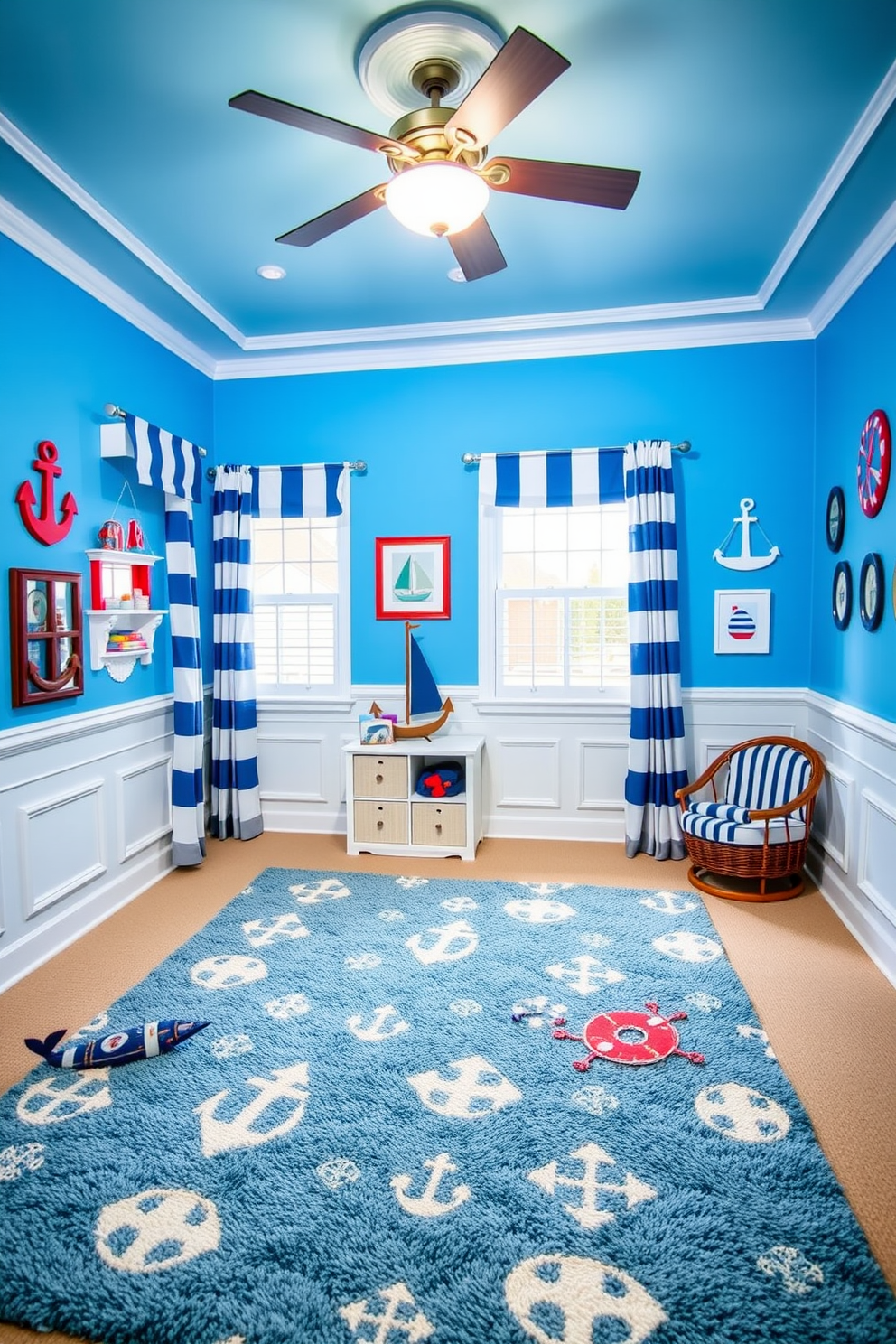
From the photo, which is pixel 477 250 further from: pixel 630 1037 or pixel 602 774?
pixel 602 774

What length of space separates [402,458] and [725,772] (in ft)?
8.30

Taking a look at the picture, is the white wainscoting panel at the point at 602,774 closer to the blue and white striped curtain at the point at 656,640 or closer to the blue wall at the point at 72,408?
the blue and white striped curtain at the point at 656,640

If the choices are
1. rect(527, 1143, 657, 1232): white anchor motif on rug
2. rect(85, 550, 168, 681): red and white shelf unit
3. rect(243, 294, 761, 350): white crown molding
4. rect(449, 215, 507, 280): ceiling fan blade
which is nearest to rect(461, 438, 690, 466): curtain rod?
rect(243, 294, 761, 350): white crown molding

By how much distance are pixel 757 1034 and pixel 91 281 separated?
3.87m

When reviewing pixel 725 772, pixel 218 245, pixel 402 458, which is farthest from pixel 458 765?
pixel 218 245

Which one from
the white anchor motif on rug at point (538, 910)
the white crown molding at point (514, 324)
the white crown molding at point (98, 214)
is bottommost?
the white anchor motif on rug at point (538, 910)

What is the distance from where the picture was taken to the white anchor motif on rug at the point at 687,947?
115 inches

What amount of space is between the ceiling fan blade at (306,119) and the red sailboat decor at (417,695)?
2.53 meters

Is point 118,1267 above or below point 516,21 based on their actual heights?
below

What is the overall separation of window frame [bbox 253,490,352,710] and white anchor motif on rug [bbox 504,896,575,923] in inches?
64.2

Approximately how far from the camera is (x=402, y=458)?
4352 mm

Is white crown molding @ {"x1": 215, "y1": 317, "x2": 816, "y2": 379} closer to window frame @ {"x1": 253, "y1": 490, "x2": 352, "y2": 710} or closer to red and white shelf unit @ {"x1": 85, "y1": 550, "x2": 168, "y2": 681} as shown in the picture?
window frame @ {"x1": 253, "y1": 490, "x2": 352, "y2": 710}

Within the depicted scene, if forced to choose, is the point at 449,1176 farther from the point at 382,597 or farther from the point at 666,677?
the point at 382,597

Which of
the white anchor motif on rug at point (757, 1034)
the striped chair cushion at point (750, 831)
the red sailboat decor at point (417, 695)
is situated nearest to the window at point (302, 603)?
the red sailboat decor at point (417, 695)
